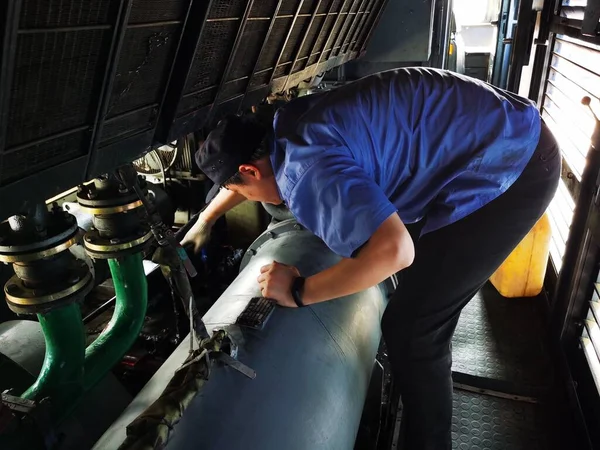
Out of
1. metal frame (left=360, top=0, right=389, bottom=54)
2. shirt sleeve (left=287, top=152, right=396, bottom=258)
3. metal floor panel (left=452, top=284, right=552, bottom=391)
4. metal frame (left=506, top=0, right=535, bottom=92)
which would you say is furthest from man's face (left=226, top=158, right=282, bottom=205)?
metal frame (left=506, top=0, right=535, bottom=92)

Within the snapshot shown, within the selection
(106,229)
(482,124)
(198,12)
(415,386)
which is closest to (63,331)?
(106,229)

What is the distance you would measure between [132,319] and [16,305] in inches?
22.7

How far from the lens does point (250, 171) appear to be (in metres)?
1.51

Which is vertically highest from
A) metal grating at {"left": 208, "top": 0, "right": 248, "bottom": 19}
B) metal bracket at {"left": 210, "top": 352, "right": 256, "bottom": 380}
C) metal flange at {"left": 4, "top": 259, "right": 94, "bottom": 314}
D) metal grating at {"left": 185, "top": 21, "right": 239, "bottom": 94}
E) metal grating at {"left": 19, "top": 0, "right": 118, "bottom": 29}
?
metal grating at {"left": 19, "top": 0, "right": 118, "bottom": 29}

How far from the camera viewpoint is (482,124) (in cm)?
158

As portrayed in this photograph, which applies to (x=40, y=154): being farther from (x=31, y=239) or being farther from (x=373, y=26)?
(x=373, y=26)

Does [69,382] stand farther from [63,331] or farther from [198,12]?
[198,12]

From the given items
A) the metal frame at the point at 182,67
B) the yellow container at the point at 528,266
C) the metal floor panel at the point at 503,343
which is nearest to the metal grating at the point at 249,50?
the metal frame at the point at 182,67

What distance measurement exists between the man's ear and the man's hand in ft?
1.01

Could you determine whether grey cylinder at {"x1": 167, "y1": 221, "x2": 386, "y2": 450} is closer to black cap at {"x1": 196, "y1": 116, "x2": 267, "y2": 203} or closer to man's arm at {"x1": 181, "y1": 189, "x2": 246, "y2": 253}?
man's arm at {"x1": 181, "y1": 189, "x2": 246, "y2": 253}

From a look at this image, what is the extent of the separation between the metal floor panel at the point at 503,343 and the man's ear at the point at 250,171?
188 cm

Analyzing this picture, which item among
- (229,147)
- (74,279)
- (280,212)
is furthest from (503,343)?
(74,279)

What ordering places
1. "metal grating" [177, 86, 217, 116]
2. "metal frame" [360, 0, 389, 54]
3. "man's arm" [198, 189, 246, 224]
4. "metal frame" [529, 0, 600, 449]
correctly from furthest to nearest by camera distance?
"metal frame" [360, 0, 389, 54] < "metal frame" [529, 0, 600, 449] < "man's arm" [198, 189, 246, 224] < "metal grating" [177, 86, 217, 116]

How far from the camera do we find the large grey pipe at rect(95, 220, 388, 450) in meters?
1.29
